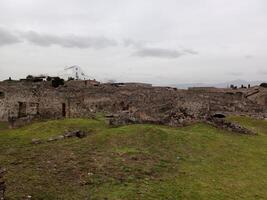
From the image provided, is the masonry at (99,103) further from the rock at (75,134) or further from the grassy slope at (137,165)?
the grassy slope at (137,165)

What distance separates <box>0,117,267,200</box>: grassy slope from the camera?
14586 mm

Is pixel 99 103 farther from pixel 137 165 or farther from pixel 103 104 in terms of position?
pixel 137 165

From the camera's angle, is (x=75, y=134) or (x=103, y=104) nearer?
(x=75, y=134)

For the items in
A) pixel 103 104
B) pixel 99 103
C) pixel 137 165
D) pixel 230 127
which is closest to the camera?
pixel 137 165

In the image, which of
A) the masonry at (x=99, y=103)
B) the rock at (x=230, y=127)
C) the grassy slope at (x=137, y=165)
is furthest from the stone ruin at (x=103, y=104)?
the grassy slope at (x=137, y=165)

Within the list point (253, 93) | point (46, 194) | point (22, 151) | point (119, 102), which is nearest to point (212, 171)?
point (46, 194)

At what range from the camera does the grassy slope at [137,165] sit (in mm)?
14586

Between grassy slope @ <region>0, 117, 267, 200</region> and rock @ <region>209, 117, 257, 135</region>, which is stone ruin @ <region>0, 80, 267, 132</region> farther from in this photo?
grassy slope @ <region>0, 117, 267, 200</region>

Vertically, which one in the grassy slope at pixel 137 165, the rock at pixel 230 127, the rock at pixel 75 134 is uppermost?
the rock at pixel 230 127

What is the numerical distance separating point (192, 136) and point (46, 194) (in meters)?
11.2

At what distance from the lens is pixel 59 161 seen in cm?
1756

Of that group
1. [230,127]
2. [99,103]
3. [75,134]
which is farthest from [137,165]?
[99,103]

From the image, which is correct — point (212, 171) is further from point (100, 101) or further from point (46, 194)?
point (100, 101)

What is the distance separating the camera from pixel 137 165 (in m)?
17.3
